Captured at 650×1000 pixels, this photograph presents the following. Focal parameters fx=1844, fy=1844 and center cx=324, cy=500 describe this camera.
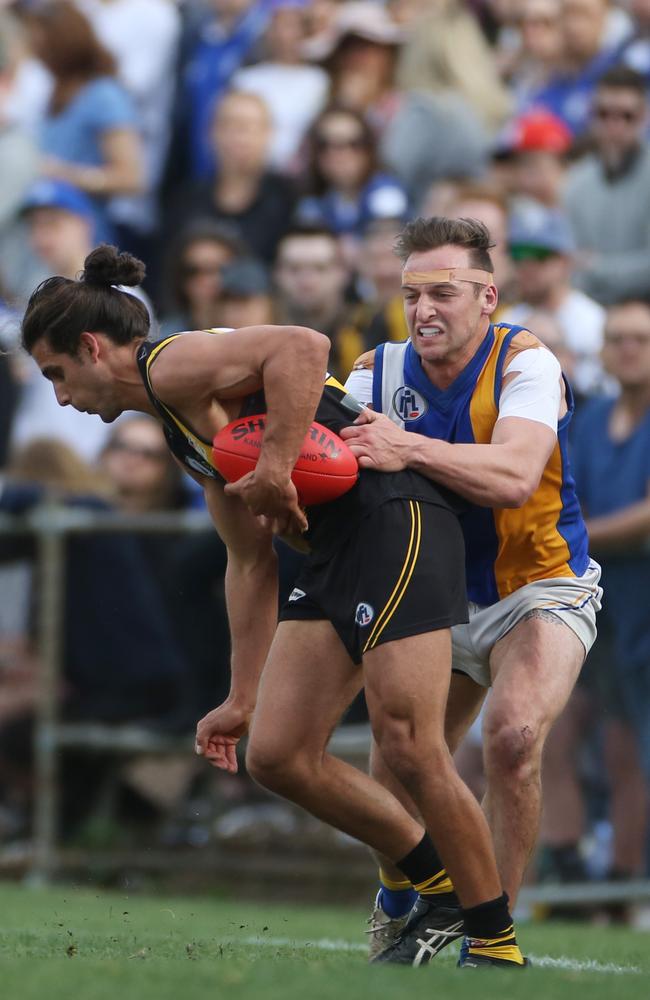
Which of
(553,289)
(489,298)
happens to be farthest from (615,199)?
(489,298)

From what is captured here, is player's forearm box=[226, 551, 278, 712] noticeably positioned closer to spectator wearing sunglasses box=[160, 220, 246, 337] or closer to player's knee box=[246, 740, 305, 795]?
player's knee box=[246, 740, 305, 795]

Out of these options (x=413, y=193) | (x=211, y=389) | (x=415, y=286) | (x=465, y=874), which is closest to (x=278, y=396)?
(x=211, y=389)

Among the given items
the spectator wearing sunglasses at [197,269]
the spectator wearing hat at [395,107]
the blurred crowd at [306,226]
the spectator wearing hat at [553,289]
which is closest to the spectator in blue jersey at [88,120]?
the blurred crowd at [306,226]

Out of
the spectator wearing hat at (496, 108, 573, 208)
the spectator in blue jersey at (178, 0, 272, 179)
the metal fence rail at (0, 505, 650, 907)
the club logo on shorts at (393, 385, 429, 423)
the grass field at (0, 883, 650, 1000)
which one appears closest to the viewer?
the grass field at (0, 883, 650, 1000)

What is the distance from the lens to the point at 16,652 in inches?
422

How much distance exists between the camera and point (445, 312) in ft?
20.2

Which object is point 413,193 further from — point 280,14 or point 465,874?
point 465,874

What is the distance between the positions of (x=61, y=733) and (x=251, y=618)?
4495mm

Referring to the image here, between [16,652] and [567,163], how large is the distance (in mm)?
4641

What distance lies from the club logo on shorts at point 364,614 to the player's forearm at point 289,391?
1.59 ft

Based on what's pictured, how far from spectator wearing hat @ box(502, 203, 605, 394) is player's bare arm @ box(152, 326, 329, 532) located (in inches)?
176

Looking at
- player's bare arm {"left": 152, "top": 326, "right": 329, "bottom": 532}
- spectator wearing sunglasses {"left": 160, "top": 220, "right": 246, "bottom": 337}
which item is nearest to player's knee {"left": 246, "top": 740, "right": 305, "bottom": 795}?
player's bare arm {"left": 152, "top": 326, "right": 329, "bottom": 532}

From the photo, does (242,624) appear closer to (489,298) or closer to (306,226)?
(489,298)

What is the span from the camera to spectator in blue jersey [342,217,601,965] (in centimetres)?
595
